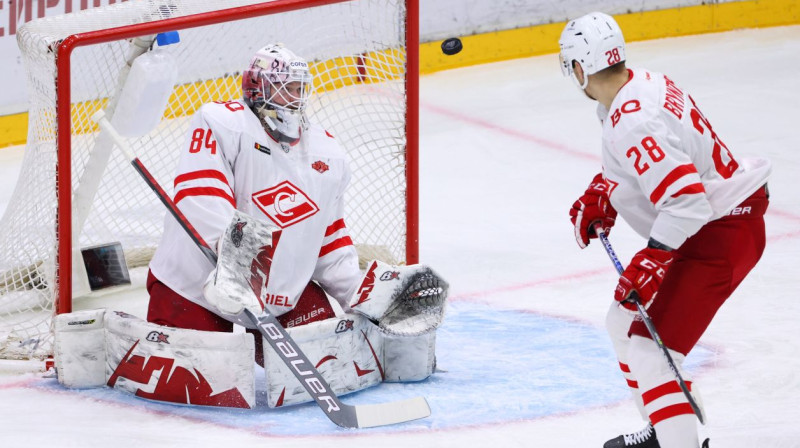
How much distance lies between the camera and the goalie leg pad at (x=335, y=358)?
3576 mm

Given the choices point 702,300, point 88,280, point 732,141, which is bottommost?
point 732,141

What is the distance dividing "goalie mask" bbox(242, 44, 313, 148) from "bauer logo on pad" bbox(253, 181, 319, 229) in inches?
4.6

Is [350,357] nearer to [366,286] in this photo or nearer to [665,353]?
[366,286]

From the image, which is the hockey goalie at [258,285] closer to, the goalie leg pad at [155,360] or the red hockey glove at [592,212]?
the goalie leg pad at [155,360]

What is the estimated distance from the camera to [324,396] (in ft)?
11.5

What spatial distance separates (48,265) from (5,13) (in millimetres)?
2185

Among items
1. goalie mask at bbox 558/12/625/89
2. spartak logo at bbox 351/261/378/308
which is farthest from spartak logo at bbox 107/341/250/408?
goalie mask at bbox 558/12/625/89

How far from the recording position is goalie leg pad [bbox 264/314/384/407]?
11.7ft

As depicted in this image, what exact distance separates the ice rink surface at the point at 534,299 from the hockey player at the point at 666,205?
16.4 inches

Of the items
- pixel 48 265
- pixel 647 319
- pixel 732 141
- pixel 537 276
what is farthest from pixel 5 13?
pixel 647 319

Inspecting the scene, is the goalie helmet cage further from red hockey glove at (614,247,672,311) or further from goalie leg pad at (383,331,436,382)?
red hockey glove at (614,247,672,311)

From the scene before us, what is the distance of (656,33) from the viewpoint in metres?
7.59

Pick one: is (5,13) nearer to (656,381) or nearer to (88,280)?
(88,280)

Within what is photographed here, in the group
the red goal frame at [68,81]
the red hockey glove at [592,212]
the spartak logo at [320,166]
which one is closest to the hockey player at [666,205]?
the red hockey glove at [592,212]
